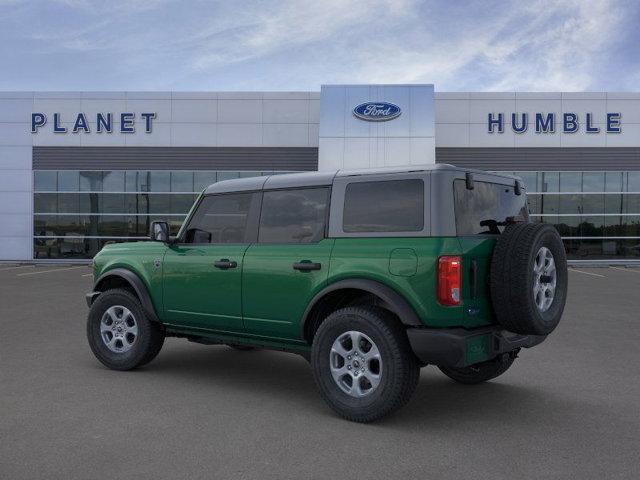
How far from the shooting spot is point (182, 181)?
26766mm

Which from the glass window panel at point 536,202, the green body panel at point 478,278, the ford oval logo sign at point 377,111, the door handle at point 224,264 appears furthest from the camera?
the glass window panel at point 536,202

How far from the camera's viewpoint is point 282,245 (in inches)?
201

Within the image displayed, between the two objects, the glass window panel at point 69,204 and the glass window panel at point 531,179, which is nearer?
the glass window panel at point 531,179

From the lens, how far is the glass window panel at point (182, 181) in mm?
26750

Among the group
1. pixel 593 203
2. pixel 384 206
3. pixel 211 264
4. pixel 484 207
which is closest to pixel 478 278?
pixel 484 207

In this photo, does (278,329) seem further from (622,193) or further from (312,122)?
(622,193)

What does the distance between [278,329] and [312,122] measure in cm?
2217

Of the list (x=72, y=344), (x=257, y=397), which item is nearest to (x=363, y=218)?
(x=257, y=397)

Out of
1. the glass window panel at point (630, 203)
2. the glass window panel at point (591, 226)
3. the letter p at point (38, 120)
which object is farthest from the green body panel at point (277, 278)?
the glass window panel at point (630, 203)

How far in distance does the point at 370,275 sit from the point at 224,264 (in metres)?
1.50

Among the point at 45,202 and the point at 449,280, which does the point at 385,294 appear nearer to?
the point at 449,280

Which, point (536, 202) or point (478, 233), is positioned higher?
point (536, 202)

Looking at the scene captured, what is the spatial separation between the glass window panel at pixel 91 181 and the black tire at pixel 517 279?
25060mm

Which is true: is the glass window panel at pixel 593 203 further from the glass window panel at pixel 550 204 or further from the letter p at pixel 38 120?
the letter p at pixel 38 120
